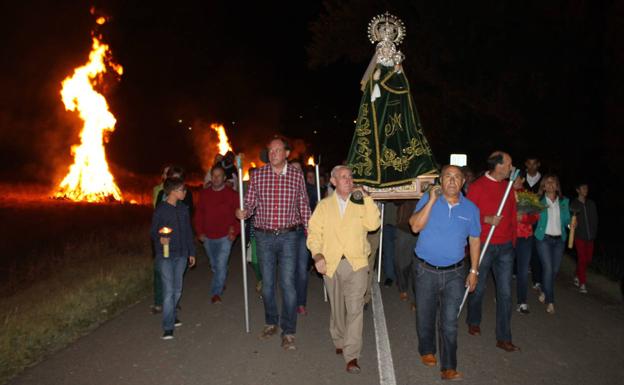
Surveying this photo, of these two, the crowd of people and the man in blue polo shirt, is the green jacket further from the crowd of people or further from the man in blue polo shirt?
the man in blue polo shirt

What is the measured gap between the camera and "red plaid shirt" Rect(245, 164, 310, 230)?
21.8ft

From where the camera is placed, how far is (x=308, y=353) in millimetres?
6203

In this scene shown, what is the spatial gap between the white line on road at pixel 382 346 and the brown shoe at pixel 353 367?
0.22 metres

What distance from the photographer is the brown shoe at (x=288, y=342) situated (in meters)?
6.38

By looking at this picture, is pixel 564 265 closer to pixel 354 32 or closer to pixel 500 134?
pixel 500 134

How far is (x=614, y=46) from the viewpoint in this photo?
15695 millimetres

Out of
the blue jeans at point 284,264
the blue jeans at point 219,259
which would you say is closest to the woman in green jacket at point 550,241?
the blue jeans at point 284,264

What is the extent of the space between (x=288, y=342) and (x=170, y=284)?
159cm

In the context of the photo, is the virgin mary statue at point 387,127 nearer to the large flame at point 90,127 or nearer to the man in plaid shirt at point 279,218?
the man in plaid shirt at point 279,218

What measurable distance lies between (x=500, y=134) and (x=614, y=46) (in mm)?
4952

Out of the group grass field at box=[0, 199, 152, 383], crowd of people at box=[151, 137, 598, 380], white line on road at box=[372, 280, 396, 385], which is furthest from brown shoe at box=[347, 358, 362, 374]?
grass field at box=[0, 199, 152, 383]

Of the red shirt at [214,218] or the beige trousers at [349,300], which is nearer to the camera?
the beige trousers at [349,300]

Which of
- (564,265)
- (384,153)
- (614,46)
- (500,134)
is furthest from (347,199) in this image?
(500,134)

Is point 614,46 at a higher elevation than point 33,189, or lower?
higher
